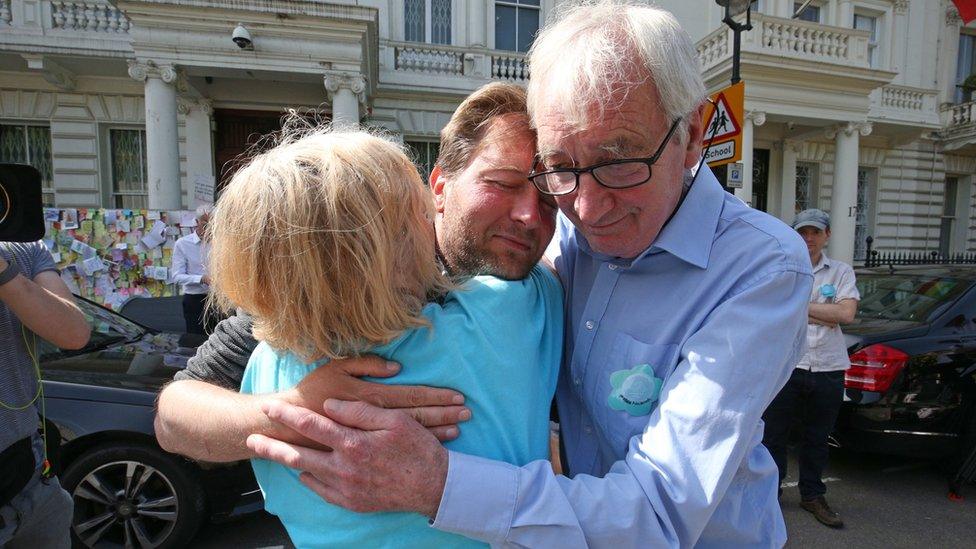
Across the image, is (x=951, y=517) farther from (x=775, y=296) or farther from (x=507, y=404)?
(x=507, y=404)

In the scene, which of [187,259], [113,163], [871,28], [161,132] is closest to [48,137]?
[113,163]

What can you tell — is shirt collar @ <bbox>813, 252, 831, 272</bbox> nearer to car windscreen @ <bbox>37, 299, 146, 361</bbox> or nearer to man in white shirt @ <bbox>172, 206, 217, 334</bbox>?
car windscreen @ <bbox>37, 299, 146, 361</bbox>

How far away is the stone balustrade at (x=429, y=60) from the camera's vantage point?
40.0 ft

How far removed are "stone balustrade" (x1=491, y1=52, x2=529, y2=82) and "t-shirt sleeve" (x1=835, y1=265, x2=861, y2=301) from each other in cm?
995

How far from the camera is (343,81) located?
9414 mm

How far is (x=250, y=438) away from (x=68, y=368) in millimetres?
3054

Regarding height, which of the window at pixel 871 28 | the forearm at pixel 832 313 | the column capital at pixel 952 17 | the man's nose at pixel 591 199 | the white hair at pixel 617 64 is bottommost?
the forearm at pixel 832 313

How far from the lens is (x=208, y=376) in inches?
52.6

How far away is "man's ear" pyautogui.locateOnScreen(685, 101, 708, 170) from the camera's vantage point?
1201 mm

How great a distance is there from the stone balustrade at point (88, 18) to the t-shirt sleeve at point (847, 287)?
12.6 meters

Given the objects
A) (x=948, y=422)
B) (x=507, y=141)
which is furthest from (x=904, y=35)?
(x=507, y=141)

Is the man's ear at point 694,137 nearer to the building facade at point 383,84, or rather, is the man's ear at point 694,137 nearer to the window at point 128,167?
the building facade at point 383,84

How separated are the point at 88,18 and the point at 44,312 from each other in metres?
11.7

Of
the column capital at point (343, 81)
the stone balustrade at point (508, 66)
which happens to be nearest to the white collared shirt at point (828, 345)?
the column capital at point (343, 81)
